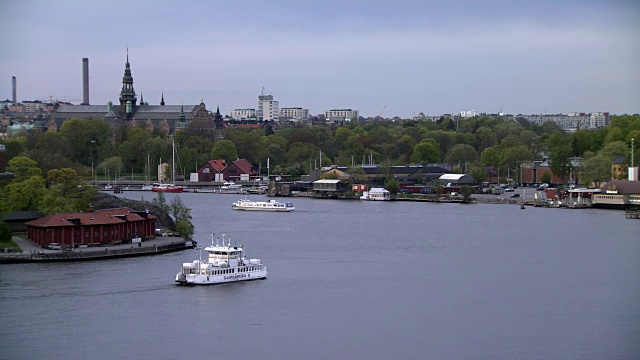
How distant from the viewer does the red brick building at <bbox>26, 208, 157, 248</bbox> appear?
18391 millimetres

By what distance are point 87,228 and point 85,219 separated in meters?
0.17

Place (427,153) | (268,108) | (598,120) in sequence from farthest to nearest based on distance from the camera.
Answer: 1. (268,108)
2. (598,120)
3. (427,153)

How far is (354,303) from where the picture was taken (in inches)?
549

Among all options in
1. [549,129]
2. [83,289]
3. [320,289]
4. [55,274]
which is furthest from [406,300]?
[549,129]

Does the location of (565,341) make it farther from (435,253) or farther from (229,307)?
(435,253)

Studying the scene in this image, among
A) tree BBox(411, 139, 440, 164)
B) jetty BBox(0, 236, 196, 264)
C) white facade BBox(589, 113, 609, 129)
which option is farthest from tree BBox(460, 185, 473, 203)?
white facade BBox(589, 113, 609, 129)

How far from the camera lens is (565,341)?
39.4 feet

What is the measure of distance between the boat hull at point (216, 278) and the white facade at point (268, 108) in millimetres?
94409

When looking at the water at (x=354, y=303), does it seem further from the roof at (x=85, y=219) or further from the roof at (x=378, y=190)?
the roof at (x=378, y=190)

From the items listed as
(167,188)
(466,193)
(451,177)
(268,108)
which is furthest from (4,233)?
(268,108)

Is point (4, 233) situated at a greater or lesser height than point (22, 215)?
lesser

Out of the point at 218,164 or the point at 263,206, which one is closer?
the point at 263,206

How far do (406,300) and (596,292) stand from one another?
2876 mm

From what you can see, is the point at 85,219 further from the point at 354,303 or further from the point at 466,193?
the point at 466,193
